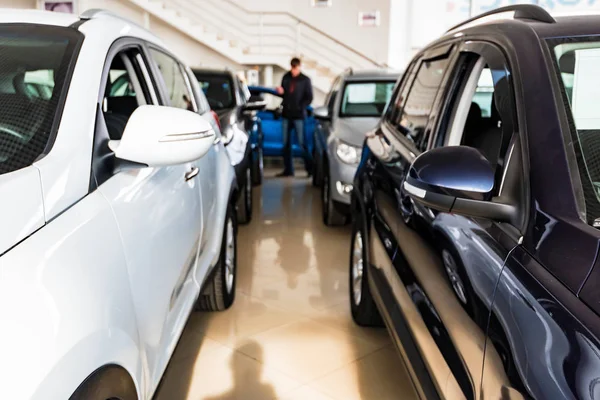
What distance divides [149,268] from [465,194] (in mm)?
861

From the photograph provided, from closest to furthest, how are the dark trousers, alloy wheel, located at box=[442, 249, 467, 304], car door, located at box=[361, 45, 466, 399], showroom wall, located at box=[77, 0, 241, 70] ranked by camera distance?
1. alloy wheel, located at box=[442, 249, 467, 304]
2. car door, located at box=[361, 45, 466, 399]
3. the dark trousers
4. showroom wall, located at box=[77, 0, 241, 70]

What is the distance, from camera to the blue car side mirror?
1250mm

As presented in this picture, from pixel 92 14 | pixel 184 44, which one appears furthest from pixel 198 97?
pixel 184 44

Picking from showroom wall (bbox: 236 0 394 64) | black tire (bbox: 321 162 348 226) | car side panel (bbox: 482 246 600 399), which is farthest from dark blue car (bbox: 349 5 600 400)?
showroom wall (bbox: 236 0 394 64)

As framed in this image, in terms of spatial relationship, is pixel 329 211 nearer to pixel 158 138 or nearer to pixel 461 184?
pixel 158 138

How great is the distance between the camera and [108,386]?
1.13 meters

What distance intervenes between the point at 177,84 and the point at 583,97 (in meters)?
2.05

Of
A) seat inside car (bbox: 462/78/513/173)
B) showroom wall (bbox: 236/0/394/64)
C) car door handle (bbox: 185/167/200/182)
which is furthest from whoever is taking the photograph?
showroom wall (bbox: 236/0/394/64)

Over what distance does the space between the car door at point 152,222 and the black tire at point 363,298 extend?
85cm

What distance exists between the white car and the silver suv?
7.84 feet

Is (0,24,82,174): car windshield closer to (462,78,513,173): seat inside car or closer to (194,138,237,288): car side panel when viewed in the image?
(194,138,237,288): car side panel

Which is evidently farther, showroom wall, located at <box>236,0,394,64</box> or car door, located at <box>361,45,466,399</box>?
showroom wall, located at <box>236,0,394,64</box>

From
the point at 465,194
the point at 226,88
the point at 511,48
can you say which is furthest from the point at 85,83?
the point at 226,88

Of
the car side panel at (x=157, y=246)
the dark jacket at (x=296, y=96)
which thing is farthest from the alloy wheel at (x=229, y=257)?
the dark jacket at (x=296, y=96)
